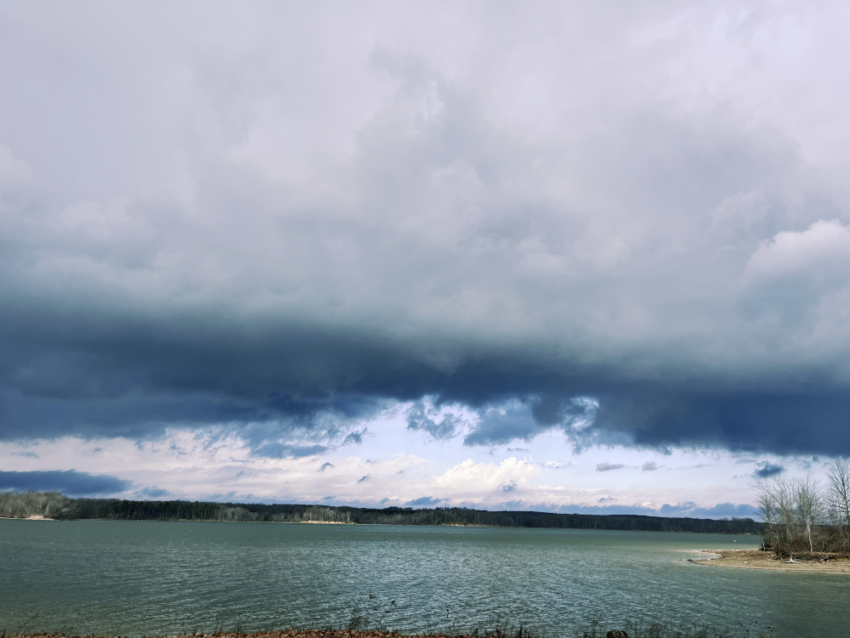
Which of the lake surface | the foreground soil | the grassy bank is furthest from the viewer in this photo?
the foreground soil

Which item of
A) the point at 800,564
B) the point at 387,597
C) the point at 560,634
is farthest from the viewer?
the point at 800,564

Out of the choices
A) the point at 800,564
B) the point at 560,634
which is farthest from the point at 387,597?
the point at 800,564

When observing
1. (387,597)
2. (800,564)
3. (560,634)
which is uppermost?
(560,634)

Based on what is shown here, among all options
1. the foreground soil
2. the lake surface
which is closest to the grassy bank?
the lake surface

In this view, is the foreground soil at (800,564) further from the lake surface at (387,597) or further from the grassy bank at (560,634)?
the grassy bank at (560,634)

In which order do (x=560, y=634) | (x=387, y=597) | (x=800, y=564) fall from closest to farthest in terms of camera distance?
(x=560, y=634) < (x=387, y=597) < (x=800, y=564)

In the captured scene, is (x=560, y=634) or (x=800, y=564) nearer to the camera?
(x=560, y=634)

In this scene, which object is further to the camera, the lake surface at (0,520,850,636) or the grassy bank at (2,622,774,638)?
the lake surface at (0,520,850,636)

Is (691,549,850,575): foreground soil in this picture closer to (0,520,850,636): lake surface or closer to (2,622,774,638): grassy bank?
(0,520,850,636): lake surface

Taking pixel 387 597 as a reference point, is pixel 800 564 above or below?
below

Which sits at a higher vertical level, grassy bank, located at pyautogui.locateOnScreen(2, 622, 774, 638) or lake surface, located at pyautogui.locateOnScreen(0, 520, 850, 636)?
grassy bank, located at pyautogui.locateOnScreen(2, 622, 774, 638)

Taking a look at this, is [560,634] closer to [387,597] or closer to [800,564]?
[387,597]

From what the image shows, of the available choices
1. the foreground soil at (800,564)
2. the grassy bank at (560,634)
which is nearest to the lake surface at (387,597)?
the grassy bank at (560,634)

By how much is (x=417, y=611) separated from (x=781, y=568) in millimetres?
73197
